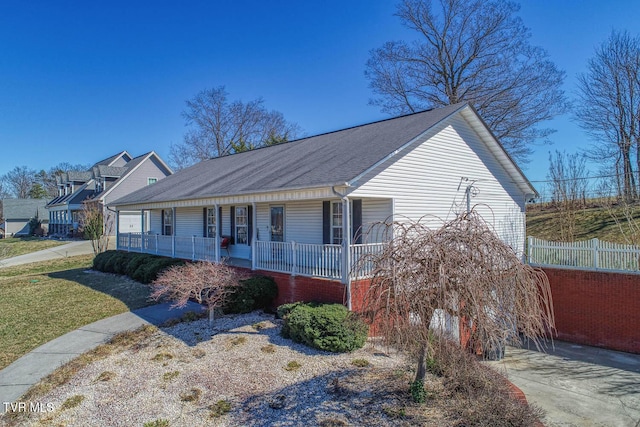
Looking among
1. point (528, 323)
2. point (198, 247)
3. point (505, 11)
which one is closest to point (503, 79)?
point (505, 11)

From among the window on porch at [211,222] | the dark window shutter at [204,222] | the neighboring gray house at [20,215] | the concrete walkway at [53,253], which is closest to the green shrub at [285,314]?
the window on porch at [211,222]

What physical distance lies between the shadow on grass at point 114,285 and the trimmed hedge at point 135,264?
322mm

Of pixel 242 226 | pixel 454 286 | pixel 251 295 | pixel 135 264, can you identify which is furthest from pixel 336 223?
pixel 135 264

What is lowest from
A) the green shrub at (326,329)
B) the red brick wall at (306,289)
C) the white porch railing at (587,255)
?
the green shrub at (326,329)

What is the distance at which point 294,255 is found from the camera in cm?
1068

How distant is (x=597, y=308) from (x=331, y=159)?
9788 mm

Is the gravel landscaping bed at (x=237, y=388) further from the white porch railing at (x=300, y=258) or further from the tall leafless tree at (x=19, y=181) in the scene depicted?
the tall leafless tree at (x=19, y=181)

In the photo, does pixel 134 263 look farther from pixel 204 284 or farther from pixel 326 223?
pixel 326 223

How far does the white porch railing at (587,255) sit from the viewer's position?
1160cm

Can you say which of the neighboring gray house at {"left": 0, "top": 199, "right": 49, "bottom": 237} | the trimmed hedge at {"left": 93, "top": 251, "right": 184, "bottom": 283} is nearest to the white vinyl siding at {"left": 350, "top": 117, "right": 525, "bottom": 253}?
the trimmed hedge at {"left": 93, "top": 251, "right": 184, "bottom": 283}

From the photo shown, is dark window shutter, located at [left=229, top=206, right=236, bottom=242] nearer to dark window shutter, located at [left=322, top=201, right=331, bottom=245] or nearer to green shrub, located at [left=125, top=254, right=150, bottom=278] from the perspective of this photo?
green shrub, located at [left=125, top=254, right=150, bottom=278]

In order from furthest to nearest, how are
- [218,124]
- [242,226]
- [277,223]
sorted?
1. [218,124]
2. [242,226]
3. [277,223]

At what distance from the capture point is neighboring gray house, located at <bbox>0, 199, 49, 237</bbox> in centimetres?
5038

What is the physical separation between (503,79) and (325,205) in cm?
1964
